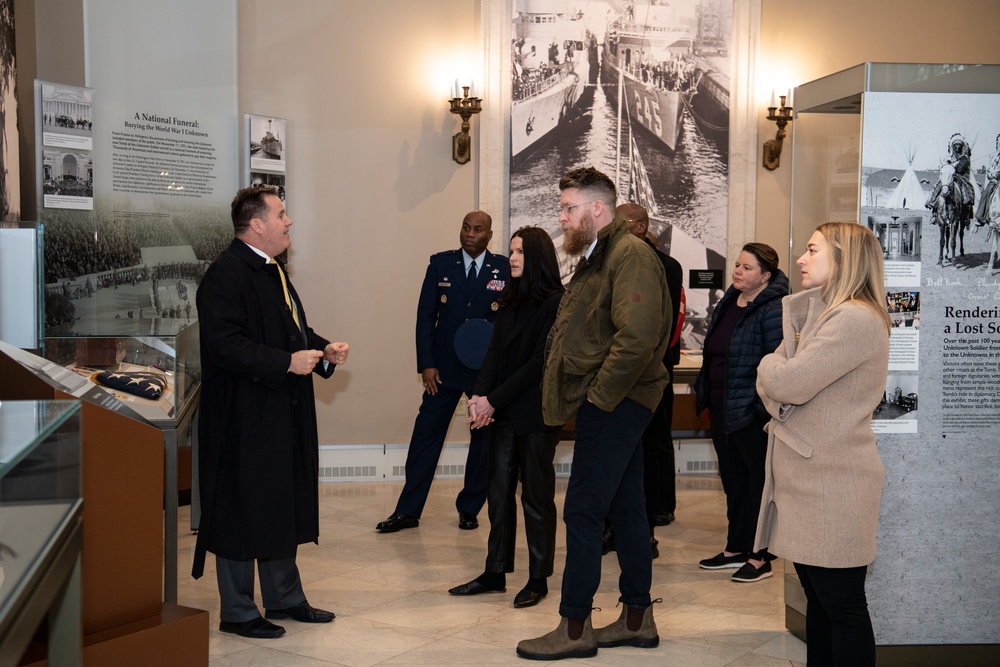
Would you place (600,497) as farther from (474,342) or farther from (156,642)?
(474,342)

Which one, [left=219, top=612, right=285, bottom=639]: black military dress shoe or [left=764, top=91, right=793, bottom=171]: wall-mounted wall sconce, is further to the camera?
[left=764, top=91, right=793, bottom=171]: wall-mounted wall sconce

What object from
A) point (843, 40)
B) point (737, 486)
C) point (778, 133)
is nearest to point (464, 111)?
point (778, 133)

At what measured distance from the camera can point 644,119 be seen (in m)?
7.08

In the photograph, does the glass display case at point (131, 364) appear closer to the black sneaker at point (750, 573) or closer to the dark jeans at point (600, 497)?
the dark jeans at point (600, 497)

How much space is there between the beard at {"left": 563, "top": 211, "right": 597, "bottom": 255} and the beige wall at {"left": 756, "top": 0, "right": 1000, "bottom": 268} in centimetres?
412

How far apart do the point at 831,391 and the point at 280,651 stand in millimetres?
2259

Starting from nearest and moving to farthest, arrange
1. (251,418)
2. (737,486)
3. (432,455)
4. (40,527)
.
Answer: (40,527) → (251,418) → (737,486) → (432,455)

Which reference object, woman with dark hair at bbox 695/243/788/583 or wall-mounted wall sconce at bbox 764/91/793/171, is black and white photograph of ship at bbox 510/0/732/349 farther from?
woman with dark hair at bbox 695/243/788/583

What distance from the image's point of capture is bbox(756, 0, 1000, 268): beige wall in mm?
7270

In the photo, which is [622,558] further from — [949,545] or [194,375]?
[194,375]

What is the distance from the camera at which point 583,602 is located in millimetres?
3568

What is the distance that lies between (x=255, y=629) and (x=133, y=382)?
110 cm

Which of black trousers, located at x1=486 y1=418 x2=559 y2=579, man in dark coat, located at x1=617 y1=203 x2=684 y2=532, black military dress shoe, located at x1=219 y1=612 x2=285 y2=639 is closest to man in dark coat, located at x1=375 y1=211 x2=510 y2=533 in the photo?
man in dark coat, located at x1=617 y1=203 x2=684 y2=532

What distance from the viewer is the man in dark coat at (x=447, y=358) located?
18.0 ft
